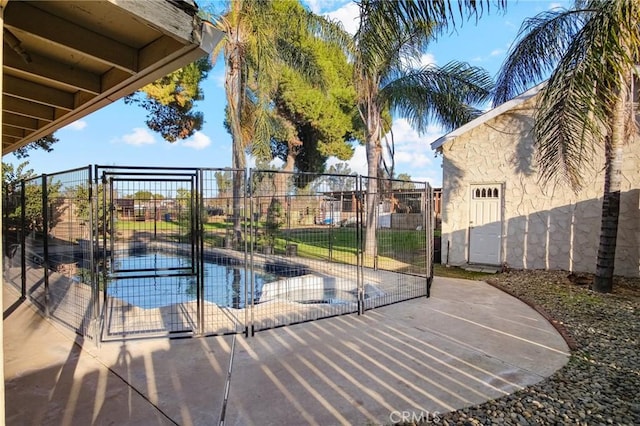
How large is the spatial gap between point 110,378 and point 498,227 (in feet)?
29.5

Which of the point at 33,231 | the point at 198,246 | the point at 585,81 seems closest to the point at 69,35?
the point at 198,246

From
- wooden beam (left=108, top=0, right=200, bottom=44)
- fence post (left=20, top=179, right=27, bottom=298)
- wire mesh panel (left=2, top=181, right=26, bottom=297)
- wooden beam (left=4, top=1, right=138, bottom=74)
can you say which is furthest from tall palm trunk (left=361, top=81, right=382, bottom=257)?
wooden beam (left=108, top=0, right=200, bottom=44)

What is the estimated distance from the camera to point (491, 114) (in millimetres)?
9320

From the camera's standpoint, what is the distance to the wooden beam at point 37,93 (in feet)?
12.7

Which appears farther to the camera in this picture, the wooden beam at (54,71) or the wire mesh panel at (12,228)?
the wire mesh panel at (12,228)

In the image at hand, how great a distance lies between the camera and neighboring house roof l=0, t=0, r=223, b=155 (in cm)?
221

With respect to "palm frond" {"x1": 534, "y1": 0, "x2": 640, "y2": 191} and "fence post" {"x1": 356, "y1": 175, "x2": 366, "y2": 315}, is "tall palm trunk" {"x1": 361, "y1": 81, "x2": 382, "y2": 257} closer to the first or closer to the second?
"fence post" {"x1": 356, "y1": 175, "x2": 366, "y2": 315}

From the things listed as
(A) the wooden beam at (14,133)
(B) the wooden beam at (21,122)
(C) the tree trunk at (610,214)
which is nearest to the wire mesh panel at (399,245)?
(C) the tree trunk at (610,214)

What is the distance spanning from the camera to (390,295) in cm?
639

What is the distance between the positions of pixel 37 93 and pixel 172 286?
4.23 meters

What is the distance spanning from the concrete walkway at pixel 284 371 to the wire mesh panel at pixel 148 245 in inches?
26.8

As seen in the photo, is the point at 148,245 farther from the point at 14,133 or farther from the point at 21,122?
the point at 14,133

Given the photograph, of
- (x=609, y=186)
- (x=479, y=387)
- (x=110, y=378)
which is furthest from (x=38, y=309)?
(x=609, y=186)

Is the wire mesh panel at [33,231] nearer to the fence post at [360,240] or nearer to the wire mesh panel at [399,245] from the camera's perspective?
the fence post at [360,240]
